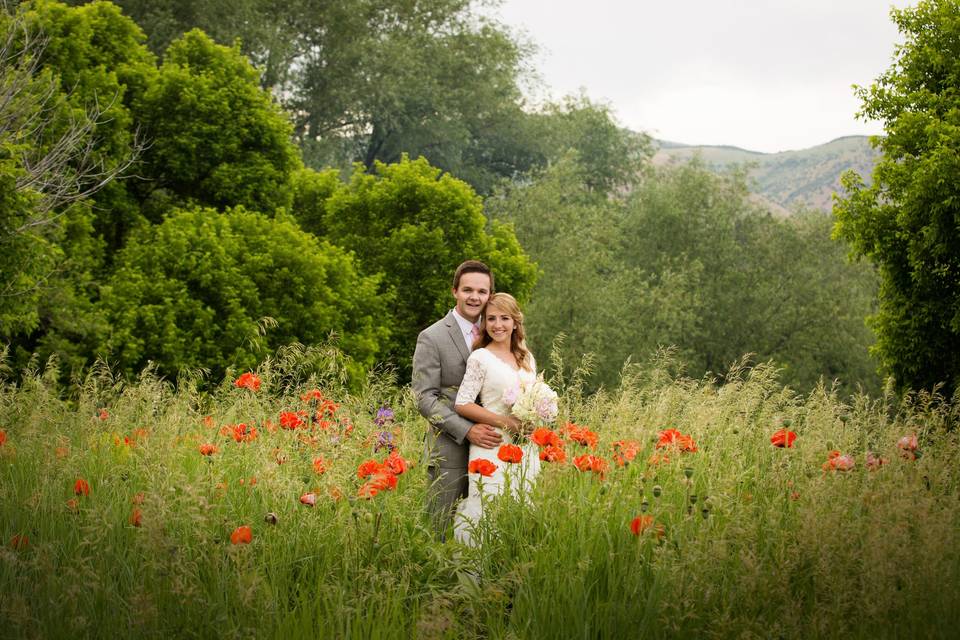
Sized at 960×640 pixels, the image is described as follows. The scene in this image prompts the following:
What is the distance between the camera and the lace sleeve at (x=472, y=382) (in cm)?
519

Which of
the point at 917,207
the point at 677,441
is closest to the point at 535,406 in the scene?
the point at 677,441

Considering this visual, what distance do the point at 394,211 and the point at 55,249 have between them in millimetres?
9842

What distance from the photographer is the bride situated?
500 cm

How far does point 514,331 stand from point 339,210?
16483 mm

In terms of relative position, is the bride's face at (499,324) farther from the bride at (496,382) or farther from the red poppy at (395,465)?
the red poppy at (395,465)

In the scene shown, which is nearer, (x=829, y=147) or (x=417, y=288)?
(x=417, y=288)

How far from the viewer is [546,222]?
3084 centimetres

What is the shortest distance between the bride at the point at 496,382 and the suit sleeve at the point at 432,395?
8cm

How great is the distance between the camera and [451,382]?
5453 mm

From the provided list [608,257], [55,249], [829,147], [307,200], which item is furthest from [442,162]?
[829,147]

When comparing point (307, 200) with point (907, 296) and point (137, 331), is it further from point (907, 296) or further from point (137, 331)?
point (907, 296)

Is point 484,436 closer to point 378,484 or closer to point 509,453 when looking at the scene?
point 509,453

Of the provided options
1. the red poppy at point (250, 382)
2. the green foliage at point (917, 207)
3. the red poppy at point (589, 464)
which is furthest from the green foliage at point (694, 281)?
the red poppy at point (589, 464)

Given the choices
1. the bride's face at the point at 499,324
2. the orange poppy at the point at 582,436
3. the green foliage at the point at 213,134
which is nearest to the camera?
the orange poppy at the point at 582,436
